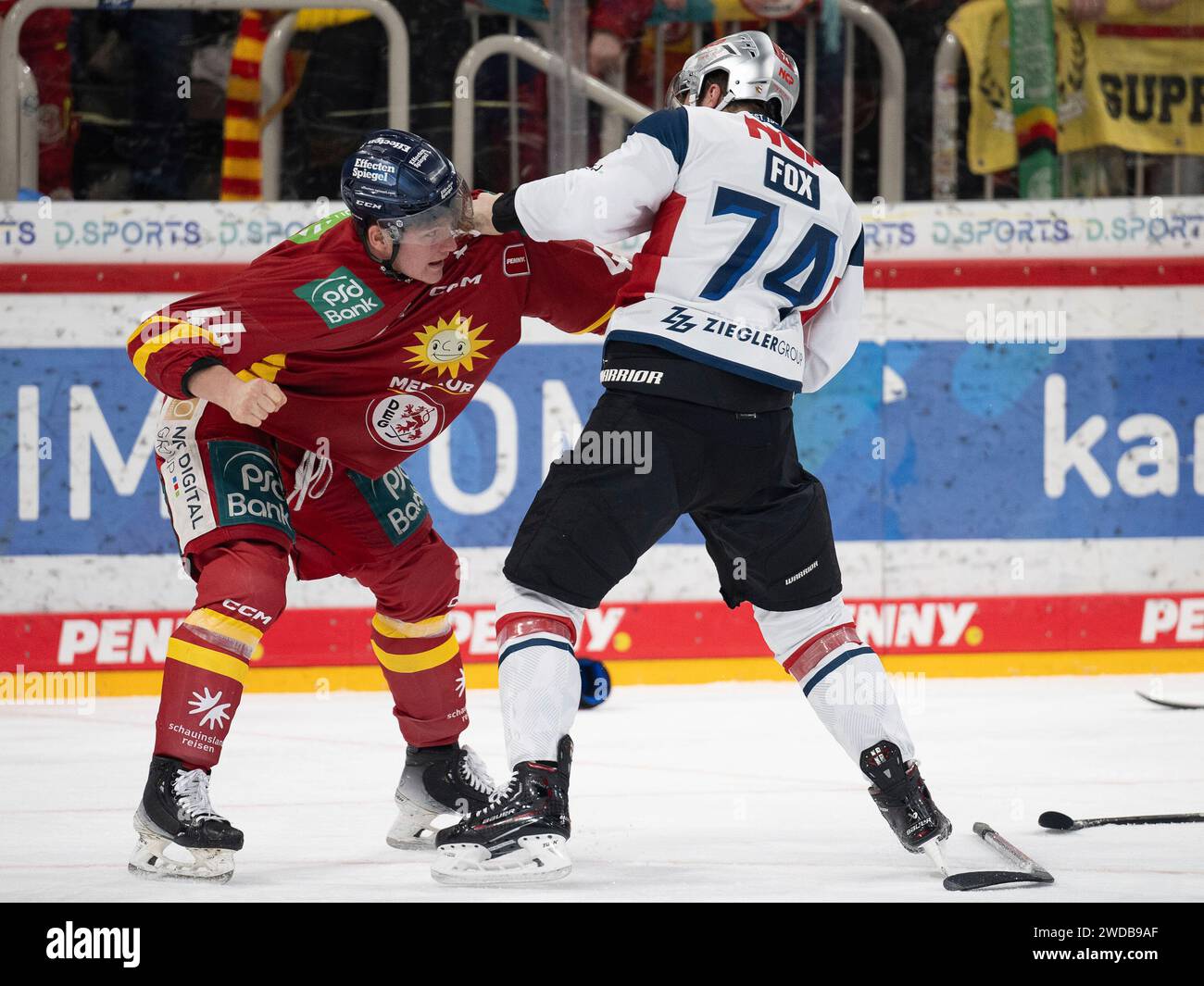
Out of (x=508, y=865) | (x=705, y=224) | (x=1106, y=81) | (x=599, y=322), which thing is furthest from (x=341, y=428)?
(x=1106, y=81)

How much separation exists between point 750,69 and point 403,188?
2.36 ft

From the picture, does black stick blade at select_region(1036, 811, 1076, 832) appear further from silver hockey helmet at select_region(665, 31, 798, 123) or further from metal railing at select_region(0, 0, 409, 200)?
metal railing at select_region(0, 0, 409, 200)

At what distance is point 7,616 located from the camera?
5316mm

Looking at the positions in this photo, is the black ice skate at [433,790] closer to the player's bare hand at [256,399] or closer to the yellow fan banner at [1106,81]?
the player's bare hand at [256,399]

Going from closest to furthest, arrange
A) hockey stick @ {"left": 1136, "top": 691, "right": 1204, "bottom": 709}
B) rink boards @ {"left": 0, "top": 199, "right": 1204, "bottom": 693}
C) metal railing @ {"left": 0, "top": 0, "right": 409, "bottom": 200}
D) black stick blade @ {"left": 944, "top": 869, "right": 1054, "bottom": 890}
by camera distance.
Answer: black stick blade @ {"left": 944, "top": 869, "right": 1054, "bottom": 890} → hockey stick @ {"left": 1136, "top": 691, "right": 1204, "bottom": 709} → rink boards @ {"left": 0, "top": 199, "right": 1204, "bottom": 693} → metal railing @ {"left": 0, "top": 0, "right": 409, "bottom": 200}

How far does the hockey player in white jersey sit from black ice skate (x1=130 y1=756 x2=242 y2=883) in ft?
1.31

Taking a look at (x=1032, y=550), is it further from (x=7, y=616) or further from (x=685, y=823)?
(x=7, y=616)

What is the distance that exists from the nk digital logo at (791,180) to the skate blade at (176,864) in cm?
159

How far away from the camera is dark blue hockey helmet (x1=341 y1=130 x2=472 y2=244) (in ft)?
10.00

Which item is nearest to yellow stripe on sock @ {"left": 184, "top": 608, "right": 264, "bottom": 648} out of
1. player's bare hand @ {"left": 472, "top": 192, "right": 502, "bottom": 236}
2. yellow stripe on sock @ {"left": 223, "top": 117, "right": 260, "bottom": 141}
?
player's bare hand @ {"left": 472, "top": 192, "right": 502, "bottom": 236}

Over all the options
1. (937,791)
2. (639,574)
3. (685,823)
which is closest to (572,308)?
(685,823)

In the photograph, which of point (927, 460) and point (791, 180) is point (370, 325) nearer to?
point (791, 180)

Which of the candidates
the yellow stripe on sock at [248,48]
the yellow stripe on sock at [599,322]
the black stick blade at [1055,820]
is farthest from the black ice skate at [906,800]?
the yellow stripe on sock at [248,48]

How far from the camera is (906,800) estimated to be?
3.04 metres
